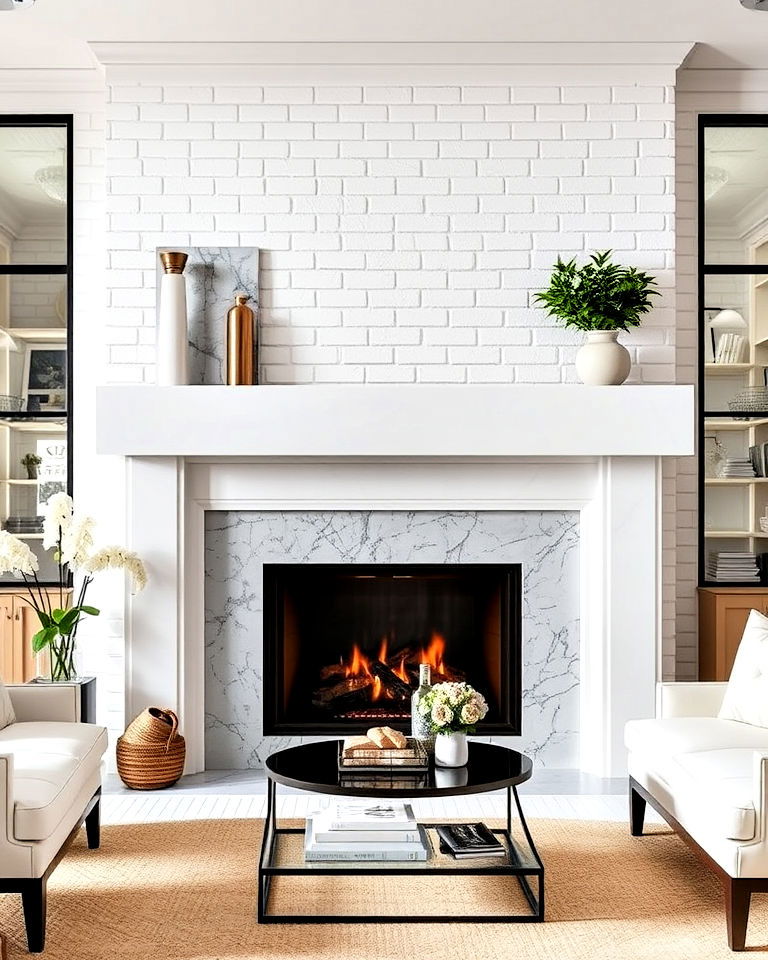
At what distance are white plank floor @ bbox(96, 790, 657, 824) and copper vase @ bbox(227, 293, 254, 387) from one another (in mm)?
1633

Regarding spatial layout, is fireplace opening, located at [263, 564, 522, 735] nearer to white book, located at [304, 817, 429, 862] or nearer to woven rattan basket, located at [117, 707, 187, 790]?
woven rattan basket, located at [117, 707, 187, 790]

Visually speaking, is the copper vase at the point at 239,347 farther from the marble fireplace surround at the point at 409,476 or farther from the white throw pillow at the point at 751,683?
the white throw pillow at the point at 751,683

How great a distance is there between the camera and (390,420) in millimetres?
4266

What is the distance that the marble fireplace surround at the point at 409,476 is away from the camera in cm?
426

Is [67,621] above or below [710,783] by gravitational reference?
above

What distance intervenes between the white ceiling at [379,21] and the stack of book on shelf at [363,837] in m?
2.93

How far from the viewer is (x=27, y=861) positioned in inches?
105

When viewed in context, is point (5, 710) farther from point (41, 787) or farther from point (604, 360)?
point (604, 360)

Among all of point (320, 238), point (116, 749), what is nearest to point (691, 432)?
point (320, 238)

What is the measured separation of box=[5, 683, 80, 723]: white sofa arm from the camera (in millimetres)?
3590

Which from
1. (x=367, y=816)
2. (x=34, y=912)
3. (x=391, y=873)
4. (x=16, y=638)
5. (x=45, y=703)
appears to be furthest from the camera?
(x=16, y=638)

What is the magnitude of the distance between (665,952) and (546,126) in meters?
3.24

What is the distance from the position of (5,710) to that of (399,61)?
2.97 metres

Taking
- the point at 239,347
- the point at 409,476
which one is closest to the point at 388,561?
the point at 409,476
